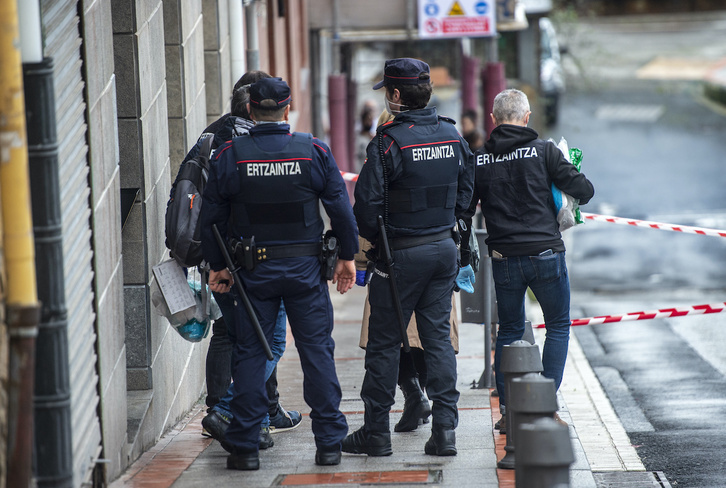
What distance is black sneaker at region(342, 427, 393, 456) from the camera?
18.8 feet

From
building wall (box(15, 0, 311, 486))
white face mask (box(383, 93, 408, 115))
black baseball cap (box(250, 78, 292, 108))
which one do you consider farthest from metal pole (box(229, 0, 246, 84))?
black baseball cap (box(250, 78, 292, 108))

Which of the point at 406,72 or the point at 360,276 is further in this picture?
the point at 360,276

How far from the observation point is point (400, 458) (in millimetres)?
5711

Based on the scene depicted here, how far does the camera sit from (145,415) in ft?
19.4

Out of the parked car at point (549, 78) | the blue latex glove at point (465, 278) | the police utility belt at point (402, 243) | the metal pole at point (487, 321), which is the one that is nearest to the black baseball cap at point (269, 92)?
the police utility belt at point (402, 243)

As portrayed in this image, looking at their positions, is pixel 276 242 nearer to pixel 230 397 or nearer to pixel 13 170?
pixel 230 397

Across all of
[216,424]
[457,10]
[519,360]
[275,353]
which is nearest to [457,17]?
[457,10]

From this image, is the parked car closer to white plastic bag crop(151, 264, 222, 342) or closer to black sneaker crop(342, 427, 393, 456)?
white plastic bag crop(151, 264, 222, 342)

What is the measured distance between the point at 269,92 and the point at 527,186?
149cm

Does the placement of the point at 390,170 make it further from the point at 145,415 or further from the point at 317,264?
the point at 145,415

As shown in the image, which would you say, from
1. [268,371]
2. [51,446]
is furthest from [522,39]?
[51,446]

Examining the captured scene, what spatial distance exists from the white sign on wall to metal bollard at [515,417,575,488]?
11.7 m

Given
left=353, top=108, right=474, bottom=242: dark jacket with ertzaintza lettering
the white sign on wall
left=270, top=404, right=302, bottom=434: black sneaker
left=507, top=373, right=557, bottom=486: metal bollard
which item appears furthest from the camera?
the white sign on wall

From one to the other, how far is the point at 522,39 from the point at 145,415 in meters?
22.0
